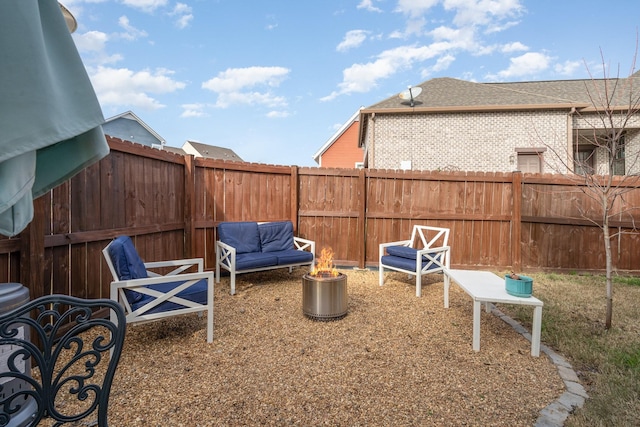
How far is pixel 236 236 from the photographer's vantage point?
541 centimetres

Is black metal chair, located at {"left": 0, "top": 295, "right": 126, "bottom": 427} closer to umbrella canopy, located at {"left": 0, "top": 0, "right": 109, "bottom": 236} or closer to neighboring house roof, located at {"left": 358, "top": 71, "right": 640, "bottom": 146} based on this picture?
umbrella canopy, located at {"left": 0, "top": 0, "right": 109, "bottom": 236}

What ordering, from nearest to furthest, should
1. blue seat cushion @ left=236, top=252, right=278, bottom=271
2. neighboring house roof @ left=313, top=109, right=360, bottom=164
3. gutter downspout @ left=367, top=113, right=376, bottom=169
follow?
blue seat cushion @ left=236, top=252, right=278, bottom=271 → gutter downspout @ left=367, top=113, right=376, bottom=169 → neighboring house roof @ left=313, top=109, right=360, bottom=164

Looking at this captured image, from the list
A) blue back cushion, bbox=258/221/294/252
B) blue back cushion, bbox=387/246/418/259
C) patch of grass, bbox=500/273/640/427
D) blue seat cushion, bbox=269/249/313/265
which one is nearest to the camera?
patch of grass, bbox=500/273/640/427

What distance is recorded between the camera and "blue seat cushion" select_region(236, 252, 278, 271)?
15.9ft

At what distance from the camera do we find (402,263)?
4.98m

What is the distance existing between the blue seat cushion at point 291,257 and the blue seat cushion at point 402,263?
1.31 meters

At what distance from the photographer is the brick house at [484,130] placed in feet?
29.5

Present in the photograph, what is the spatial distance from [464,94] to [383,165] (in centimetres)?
366

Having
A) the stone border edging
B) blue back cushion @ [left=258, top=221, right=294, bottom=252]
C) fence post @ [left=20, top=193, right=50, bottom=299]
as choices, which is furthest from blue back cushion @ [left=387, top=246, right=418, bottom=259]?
fence post @ [left=20, top=193, right=50, bottom=299]

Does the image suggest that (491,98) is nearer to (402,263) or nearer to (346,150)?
(402,263)

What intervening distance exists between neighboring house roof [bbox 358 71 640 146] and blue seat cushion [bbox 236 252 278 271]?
647 cm

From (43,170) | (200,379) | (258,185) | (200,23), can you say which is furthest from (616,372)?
(200,23)

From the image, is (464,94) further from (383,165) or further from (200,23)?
(200,23)

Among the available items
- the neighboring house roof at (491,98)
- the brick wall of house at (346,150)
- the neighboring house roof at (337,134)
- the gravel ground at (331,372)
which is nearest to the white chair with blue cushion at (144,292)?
the gravel ground at (331,372)
